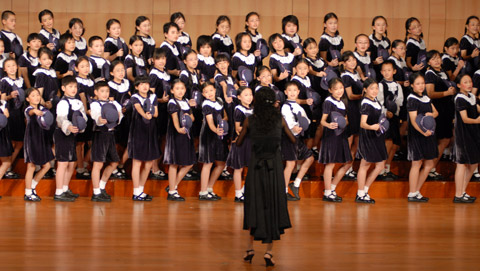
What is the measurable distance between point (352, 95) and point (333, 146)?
729 millimetres

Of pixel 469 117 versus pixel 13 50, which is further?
pixel 13 50

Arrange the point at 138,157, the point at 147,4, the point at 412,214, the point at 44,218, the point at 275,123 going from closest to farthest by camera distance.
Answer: the point at 275,123 < the point at 44,218 < the point at 412,214 < the point at 138,157 < the point at 147,4

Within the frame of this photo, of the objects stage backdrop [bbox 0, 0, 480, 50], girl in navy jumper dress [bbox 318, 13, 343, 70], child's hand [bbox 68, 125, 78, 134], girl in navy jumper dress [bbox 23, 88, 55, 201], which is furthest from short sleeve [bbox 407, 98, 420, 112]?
girl in navy jumper dress [bbox 23, 88, 55, 201]

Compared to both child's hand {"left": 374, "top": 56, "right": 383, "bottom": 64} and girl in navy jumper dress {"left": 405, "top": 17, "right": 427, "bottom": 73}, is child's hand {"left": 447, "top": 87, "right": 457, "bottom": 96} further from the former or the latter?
child's hand {"left": 374, "top": 56, "right": 383, "bottom": 64}

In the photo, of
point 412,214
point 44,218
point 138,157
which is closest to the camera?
point 44,218

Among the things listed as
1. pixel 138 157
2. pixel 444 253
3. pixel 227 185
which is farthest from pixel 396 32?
pixel 444 253

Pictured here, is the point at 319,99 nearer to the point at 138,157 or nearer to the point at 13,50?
the point at 138,157

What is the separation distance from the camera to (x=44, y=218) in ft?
18.7

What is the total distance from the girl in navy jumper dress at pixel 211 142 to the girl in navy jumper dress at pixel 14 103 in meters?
1.70

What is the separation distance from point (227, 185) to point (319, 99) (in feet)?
4.06

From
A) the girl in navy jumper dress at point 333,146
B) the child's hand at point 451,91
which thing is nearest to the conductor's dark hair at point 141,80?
the girl in navy jumper dress at point 333,146

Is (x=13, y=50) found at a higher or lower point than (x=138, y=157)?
higher

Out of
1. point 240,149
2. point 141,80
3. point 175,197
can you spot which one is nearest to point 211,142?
point 240,149

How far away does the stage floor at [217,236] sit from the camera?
448cm
